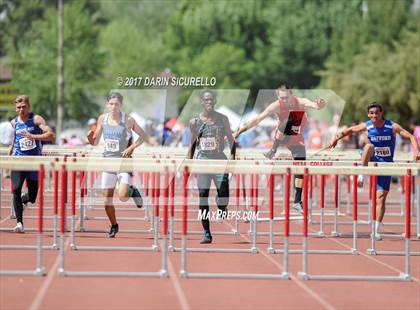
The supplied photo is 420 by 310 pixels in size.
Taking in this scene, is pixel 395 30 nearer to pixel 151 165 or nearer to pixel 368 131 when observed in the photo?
pixel 368 131

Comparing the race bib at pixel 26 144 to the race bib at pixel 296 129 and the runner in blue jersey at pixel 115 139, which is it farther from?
the race bib at pixel 296 129

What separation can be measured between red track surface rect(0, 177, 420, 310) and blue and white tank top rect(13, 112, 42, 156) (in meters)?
1.50

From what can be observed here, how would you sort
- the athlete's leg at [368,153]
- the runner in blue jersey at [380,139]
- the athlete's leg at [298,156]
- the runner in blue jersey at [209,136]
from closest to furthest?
the runner in blue jersey at [209,136] → the athlete's leg at [368,153] → the runner in blue jersey at [380,139] → the athlete's leg at [298,156]

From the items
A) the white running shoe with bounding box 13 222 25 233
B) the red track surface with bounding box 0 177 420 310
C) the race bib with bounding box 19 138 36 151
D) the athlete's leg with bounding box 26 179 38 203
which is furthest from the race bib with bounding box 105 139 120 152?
the white running shoe with bounding box 13 222 25 233

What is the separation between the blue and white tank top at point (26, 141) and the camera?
16.0 meters

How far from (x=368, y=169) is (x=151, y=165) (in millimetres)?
2488

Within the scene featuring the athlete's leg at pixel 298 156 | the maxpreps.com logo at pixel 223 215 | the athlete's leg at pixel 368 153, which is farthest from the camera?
the athlete's leg at pixel 298 156

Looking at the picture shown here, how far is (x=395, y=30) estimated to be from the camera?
6544cm

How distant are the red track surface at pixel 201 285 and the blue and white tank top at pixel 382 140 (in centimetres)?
161

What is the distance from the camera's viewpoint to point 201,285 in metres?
11.3

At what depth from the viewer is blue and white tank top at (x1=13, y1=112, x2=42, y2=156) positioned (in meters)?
16.0

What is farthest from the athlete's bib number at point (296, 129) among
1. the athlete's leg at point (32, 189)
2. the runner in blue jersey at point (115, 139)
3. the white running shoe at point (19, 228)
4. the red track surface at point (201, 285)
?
the white running shoe at point (19, 228)

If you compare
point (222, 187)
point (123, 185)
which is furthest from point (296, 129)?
point (123, 185)

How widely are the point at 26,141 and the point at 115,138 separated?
1.85m
